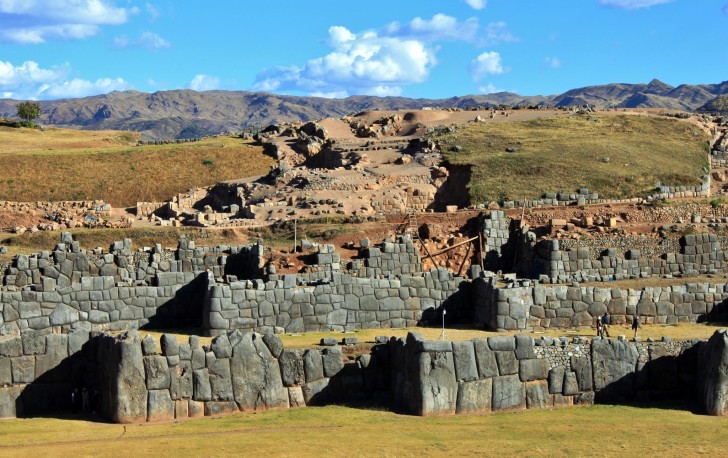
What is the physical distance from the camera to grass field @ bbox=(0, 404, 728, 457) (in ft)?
83.9

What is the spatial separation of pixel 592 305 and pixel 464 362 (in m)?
11.2

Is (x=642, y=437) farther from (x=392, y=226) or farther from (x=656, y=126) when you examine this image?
(x=656, y=126)

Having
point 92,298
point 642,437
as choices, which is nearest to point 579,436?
point 642,437

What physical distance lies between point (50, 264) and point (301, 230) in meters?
15.2

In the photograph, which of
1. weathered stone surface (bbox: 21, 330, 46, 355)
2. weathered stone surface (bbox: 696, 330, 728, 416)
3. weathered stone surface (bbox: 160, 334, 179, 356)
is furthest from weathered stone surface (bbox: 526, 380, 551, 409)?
weathered stone surface (bbox: 21, 330, 46, 355)

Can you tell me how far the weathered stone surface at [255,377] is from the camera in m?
29.2

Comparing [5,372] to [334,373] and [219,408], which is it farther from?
[334,373]

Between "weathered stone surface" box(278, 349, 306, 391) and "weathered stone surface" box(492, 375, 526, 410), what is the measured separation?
455 centimetres

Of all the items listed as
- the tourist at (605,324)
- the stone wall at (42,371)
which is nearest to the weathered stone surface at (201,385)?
the stone wall at (42,371)

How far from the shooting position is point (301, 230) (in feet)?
185

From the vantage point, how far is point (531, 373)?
2964cm

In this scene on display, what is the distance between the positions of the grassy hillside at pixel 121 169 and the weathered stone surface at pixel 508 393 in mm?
51693

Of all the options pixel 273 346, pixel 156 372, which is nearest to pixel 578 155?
pixel 273 346

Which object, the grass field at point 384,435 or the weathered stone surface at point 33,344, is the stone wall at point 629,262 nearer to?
the grass field at point 384,435
